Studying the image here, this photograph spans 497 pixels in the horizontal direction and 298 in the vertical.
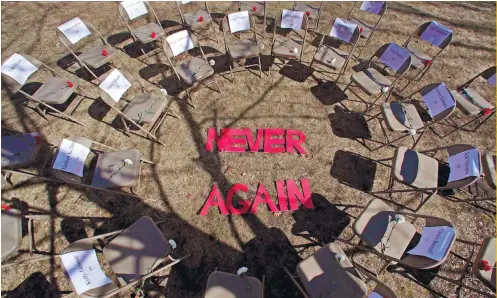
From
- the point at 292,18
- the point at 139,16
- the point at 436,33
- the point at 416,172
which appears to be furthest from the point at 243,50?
the point at 416,172

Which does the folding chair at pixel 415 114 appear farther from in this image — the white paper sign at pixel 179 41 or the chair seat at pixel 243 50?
the white paper sign at pixel 179 41

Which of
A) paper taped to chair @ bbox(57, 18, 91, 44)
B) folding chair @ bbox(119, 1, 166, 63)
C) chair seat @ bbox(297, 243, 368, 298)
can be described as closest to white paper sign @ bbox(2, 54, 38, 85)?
paper taped to chair @ bbox(57, 18, 91, 44)

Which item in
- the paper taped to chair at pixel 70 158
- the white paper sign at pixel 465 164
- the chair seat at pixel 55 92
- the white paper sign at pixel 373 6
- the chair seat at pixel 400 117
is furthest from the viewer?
the white paper sign at pixel 373 6

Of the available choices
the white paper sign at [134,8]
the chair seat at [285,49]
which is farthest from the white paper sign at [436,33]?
the white paper sign at [134,8]

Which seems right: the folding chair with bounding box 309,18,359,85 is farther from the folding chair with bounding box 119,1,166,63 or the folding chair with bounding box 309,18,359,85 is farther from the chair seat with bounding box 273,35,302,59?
the folding chair with bounding box 119,1,166,63

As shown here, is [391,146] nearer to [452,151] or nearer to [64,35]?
[452,151]

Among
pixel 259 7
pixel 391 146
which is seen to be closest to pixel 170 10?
pixel 259 7
